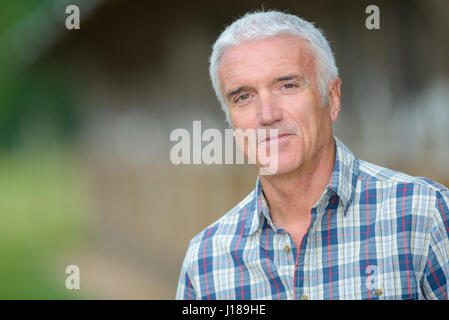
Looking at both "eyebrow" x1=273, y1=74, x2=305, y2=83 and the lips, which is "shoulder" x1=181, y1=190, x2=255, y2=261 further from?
"eyebrow" x1=273, y1=74, x2=305, y2=83

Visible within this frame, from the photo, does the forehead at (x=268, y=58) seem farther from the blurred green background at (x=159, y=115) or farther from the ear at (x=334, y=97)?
the blurred green background at (x=159, y=115)

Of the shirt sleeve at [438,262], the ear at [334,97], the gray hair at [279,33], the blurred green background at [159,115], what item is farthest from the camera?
the blurred green background at [159,115]

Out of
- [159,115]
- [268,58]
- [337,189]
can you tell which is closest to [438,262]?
[337,189]

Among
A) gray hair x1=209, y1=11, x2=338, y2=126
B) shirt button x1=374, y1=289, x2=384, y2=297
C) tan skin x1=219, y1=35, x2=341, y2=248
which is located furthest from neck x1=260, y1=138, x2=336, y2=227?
shirt button x1=374, y1=289, x2=384, y2=297

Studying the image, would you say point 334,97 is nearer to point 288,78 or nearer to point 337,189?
point 288,78

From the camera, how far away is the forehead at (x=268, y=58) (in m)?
1.93

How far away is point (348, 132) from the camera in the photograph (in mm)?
4203

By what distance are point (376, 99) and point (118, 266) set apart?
3.66 metres

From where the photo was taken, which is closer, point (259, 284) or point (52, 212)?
point (259, 284)

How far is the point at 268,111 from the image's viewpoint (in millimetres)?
1902

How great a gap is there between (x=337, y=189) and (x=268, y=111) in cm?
33

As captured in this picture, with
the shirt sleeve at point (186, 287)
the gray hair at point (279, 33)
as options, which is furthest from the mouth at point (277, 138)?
the shirt sleeve at point (186, 287)

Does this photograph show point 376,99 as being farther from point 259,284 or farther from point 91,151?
point 91,151
